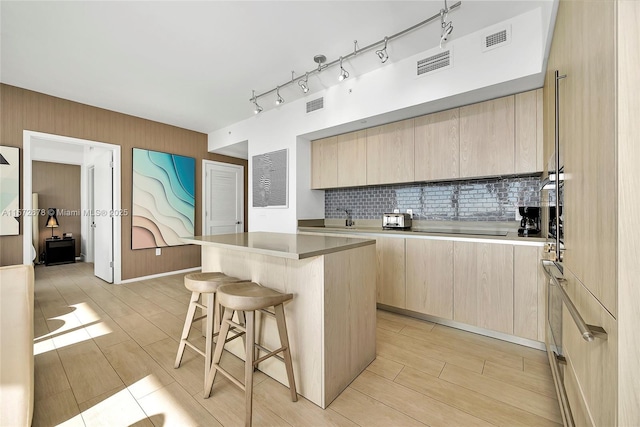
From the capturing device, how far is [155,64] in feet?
9.49

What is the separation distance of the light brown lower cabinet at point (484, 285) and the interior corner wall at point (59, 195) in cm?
822

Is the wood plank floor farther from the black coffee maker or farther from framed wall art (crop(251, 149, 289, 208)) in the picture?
framed wall art (crop(251, 149, 289, 208))

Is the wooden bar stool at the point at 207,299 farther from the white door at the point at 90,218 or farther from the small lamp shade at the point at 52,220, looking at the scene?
the small lamp shade at the point at 52,220

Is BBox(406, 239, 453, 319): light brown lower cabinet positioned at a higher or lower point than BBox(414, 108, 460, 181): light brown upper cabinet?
lower

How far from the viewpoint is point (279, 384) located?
178 cm

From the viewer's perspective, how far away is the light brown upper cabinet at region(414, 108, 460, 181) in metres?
2.75

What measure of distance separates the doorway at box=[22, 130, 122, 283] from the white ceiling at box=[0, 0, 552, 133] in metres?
0.71

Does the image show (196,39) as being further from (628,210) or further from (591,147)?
(628,210)

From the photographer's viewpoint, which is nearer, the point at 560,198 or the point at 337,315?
the point at 560,198

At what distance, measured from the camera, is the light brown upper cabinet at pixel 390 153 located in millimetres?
3068

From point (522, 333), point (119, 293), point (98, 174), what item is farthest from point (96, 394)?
point (98, 174)

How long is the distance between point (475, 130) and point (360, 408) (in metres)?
2.59

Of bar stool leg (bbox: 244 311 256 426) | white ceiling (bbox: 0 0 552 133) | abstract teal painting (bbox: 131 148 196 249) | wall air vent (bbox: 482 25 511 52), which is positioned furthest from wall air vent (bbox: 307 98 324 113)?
bar stool leg (bbox: 244 311 256 426)

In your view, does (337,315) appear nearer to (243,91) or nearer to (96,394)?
(96,394)
